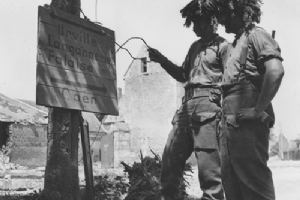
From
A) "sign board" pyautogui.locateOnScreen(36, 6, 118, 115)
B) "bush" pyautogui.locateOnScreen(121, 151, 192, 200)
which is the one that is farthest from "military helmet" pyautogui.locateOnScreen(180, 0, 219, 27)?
"bush" pyautogui.locateOnScreen(121, 151, 192, 200)

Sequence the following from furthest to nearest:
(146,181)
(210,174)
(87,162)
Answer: (146,181) → (87,162) → (210,174)

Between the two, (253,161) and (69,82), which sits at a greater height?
(69,82)

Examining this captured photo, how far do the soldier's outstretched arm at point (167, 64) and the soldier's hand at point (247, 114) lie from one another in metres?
1.78

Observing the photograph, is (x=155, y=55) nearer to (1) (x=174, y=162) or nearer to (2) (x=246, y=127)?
(1) (x=174, y=162)

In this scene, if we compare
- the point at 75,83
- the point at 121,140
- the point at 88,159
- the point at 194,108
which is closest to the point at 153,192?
the point at 88,159

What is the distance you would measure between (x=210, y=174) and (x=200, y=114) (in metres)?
0.63

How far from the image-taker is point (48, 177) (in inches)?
247

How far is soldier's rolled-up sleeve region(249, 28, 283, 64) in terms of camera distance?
3.35 m

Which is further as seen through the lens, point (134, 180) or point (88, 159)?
point (134, 180)

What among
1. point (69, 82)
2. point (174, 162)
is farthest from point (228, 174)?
point (69, 82)

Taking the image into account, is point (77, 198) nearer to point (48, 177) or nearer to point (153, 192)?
point (48, 177)

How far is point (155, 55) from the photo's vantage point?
4965 millimetres

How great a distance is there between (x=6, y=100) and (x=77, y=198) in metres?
25.8

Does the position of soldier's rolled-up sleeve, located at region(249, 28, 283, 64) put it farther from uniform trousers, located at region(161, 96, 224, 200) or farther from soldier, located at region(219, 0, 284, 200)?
uniform trousers, located at region(161, 96, 224, 200)
